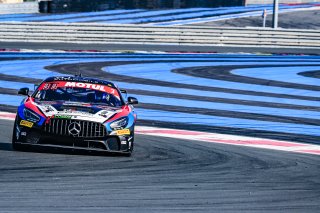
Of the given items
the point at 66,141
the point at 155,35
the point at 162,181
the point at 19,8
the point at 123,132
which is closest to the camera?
the point at 162,181

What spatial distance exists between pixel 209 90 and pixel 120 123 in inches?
469

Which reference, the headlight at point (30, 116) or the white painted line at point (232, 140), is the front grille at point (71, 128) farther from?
the white painted line at point (232, 140)

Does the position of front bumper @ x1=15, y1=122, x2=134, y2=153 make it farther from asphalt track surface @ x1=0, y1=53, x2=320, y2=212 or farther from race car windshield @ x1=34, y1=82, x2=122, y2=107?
race car windshield @ x1=34, y1=82, x2=122, y2=107

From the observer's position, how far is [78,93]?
1493cm

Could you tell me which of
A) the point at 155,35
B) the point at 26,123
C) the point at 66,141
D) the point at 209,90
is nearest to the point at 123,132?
the point at 66,141

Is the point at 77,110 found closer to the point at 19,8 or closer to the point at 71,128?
the point at 71,128

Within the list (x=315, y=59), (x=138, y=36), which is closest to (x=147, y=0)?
(x=138, y=36)

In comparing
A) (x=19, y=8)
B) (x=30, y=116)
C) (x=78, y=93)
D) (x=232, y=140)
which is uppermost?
(x=78, y=93)

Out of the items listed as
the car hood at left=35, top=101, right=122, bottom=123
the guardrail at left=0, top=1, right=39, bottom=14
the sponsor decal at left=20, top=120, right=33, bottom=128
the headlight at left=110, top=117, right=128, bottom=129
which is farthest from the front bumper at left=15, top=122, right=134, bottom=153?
the guardrail at left=0, top=1, right=39, bottom=14

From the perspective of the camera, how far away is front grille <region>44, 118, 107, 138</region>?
44.7 ft

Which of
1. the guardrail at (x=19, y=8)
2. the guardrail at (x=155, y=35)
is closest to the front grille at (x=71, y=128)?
the guardrail at (x=155, y=35)

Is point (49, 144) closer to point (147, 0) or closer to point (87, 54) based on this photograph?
point (87, 54)

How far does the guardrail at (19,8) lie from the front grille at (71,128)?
4589 centimetres

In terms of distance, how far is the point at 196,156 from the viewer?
14.2 metres
